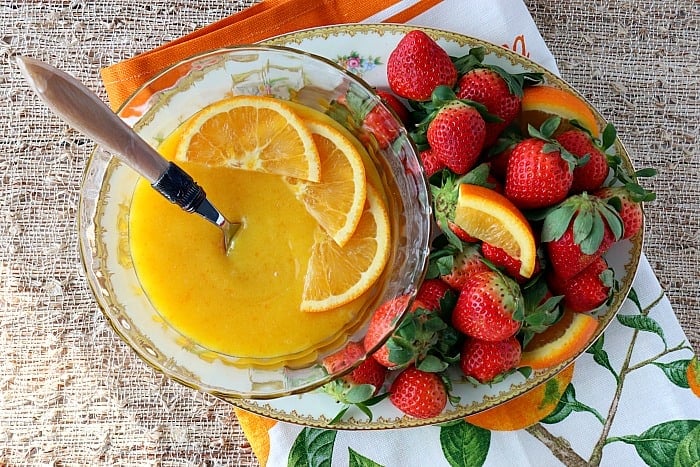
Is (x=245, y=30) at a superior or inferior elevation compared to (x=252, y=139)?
superior

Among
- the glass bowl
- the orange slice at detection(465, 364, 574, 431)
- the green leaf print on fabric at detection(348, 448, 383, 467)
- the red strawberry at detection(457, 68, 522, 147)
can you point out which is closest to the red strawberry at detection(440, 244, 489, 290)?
the glass bowl

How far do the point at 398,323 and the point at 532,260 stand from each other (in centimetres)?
26

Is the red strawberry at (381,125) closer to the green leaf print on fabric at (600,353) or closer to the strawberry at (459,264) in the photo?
the strawberry at (459,264)

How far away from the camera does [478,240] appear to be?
1.27 metres

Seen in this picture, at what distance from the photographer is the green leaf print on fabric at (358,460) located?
1430mm

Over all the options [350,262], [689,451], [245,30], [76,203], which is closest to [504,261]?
[350,262]

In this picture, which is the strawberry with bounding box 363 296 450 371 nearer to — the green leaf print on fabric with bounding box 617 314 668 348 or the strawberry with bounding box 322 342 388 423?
the strawberry with bounding box 322 342 388 423

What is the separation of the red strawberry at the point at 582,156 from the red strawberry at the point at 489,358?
31cm

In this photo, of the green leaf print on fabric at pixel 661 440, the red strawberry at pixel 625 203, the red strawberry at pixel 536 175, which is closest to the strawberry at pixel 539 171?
the red strawberry at pixel 536 175

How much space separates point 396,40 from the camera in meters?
1.39

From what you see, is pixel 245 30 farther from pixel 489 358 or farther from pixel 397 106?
pixel 489 358

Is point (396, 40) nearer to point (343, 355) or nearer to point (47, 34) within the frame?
point (343, 355)

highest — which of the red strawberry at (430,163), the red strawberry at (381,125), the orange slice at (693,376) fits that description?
the red strawberry at (381,125)

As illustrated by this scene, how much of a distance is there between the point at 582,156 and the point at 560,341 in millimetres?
351
